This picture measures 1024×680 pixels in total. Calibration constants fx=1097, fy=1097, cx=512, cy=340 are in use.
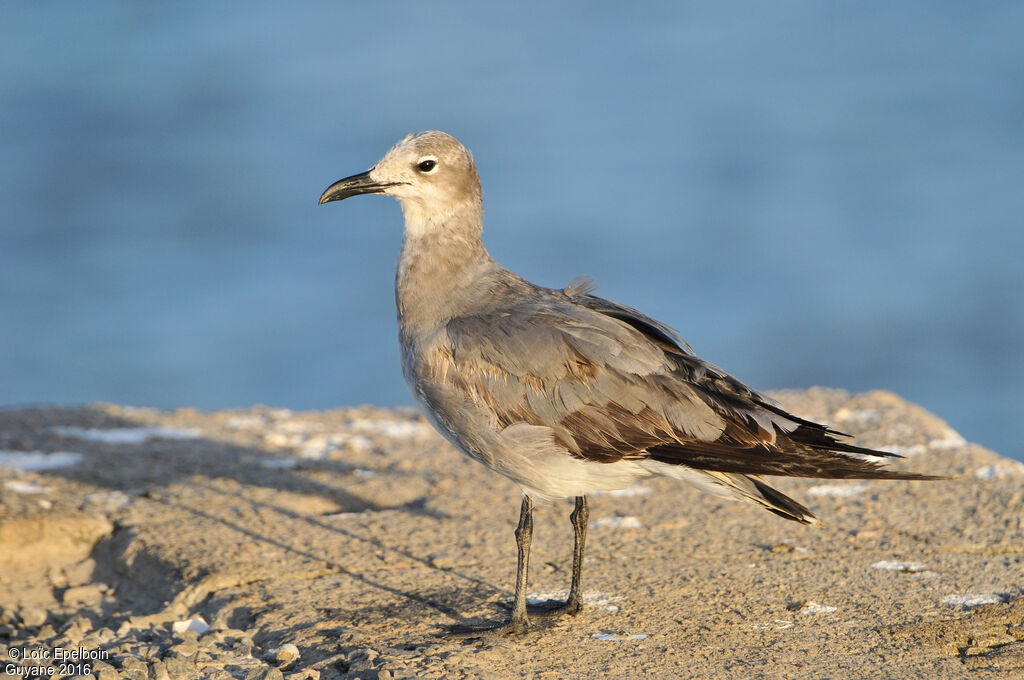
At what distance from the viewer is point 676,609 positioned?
4.64m

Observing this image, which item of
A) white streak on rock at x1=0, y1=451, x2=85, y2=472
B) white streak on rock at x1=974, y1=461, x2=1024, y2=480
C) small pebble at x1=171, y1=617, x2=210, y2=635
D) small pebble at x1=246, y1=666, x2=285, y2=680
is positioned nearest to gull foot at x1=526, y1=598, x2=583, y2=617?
small pebble at x1=246, y1=666, x2=285, y2=680

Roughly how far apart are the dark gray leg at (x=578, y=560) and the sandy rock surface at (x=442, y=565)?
84mm

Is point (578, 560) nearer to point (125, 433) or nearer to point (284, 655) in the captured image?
point (284, 655)

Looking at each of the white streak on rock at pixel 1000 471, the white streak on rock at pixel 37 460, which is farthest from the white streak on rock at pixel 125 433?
the white streak on rock at pixel 1000 471

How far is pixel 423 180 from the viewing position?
5.21 meters

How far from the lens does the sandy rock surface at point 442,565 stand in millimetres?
4227

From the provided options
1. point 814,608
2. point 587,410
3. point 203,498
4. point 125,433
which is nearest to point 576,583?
point 587,410

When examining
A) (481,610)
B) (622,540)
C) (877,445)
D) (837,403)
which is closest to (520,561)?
(481,610)

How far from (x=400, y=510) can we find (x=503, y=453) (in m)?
1.78

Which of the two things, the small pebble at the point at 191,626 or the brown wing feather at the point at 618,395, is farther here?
the small pebble at the point at 191,626

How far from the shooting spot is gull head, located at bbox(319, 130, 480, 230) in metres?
5.18

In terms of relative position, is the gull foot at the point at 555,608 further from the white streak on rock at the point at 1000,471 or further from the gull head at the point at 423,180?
the white streak on rock at the point at 1000,471

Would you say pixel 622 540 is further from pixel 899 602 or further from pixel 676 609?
pixel 899 602

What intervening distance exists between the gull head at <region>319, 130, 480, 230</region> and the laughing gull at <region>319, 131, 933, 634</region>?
54 cm
